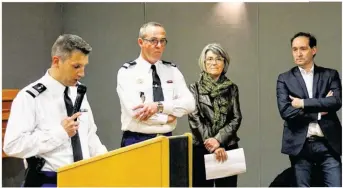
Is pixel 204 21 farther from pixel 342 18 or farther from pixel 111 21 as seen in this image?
pixel 342 18

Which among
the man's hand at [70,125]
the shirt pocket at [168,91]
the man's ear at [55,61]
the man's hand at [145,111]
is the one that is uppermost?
the man's ear at [55,61]

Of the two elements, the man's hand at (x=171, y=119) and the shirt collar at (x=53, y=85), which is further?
the man's hand at (x=171, y=119)

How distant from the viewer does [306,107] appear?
10.9ft

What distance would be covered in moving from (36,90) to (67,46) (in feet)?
1.23

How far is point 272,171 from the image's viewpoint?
342 centimetres

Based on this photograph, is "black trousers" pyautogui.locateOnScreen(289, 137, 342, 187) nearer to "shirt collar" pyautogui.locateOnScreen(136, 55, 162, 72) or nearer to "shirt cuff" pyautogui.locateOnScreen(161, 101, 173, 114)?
"shirt cuff" pyautogui.locateOnScreen(161, 101, 173, 114)

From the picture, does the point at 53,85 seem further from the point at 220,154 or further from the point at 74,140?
the point at 220,154

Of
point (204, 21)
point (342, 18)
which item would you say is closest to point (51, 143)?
point (204, 21)

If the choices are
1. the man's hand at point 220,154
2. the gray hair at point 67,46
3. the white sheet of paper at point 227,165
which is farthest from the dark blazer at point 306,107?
the gray hair at point 67,46

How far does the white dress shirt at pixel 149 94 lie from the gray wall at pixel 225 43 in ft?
0.19

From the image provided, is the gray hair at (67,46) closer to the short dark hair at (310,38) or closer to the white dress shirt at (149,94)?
the white dress shirt at (149,94)

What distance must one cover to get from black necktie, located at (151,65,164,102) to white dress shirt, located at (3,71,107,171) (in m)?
0.52

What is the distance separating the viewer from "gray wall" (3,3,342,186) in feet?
10.8

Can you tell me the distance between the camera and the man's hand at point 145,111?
3.27 m
